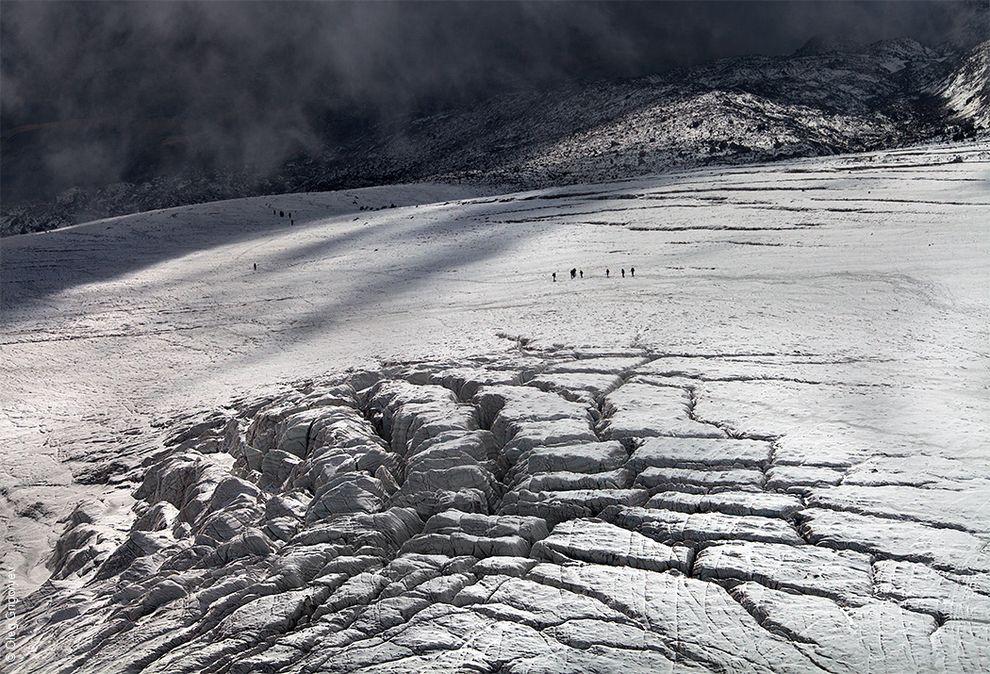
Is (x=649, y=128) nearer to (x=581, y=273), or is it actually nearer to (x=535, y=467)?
(x=581, y=273)

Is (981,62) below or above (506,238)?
above

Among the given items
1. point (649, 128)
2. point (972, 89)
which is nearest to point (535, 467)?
point (649, 128)

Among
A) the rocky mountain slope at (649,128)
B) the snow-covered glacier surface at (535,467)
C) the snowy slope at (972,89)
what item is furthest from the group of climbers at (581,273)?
the snowy slope at (972,89)

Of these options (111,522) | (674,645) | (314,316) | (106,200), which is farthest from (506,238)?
(106,200)

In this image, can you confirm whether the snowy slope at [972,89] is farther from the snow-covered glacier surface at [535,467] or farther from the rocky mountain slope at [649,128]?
the snow-covered glacier surface at [535,467]

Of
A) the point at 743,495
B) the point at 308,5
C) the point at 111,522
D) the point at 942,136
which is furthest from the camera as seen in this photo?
the point at 308,5

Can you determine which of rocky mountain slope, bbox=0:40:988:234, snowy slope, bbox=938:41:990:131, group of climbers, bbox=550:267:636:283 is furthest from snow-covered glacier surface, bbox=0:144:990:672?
snowy slope, bbox=938:41:990:131

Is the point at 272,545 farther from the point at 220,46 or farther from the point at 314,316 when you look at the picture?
the point at 220,46
